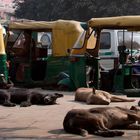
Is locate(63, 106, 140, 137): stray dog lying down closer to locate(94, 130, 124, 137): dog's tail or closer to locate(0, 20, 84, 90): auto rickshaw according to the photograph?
locate(94, 130, 124, 137): dog's tail

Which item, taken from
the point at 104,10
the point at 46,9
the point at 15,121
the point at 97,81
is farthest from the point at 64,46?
the point at 46,9

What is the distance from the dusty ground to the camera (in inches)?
300

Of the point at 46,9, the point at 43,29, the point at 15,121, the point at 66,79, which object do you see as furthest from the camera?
the point at 46,9

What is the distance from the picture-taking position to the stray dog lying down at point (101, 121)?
7.66 m

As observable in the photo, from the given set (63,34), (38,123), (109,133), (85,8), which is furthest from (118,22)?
(85,8)

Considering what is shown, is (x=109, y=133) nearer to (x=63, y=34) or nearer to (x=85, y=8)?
(x=63, y=34)

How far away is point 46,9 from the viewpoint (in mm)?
47375

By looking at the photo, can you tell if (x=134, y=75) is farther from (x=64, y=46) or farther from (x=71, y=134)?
(x=71, y=134)

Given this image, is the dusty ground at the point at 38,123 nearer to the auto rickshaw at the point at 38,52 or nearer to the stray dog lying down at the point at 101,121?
the stray dog lying down at the point at 101,121

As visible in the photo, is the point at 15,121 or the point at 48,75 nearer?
the point at 15,121

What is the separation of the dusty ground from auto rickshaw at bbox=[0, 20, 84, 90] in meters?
3.61

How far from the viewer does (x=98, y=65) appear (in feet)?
47.6

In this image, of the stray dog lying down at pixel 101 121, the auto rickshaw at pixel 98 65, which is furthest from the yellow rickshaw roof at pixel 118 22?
the stray dog lying down at pixel 101 121

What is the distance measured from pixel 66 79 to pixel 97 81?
926 mm
